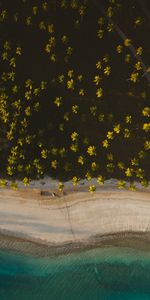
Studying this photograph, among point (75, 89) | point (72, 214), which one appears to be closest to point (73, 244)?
point (72, 214)

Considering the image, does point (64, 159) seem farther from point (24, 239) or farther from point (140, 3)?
point (140, 3)

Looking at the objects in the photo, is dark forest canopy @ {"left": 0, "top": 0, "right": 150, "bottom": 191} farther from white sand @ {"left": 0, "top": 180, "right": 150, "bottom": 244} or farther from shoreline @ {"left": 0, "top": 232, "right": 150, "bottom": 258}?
shoreline @ {"left": 0, "top": 232, "right": 150, "bottom": 258}

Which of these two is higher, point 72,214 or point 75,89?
point 75,89

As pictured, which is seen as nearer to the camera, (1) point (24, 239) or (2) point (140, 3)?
(2) point (140, 3)

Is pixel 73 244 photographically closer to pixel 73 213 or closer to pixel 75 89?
pixel 73 213

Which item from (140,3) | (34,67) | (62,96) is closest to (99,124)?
(62,96)

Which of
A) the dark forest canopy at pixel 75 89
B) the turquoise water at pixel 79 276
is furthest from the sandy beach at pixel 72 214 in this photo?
the turquoise water at pixel 79 276

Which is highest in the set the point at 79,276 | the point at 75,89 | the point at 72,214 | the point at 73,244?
the point at 75,89

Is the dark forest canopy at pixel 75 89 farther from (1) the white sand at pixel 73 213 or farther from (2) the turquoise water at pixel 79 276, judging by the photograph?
(2) the turquoise water at pixel 79 276
